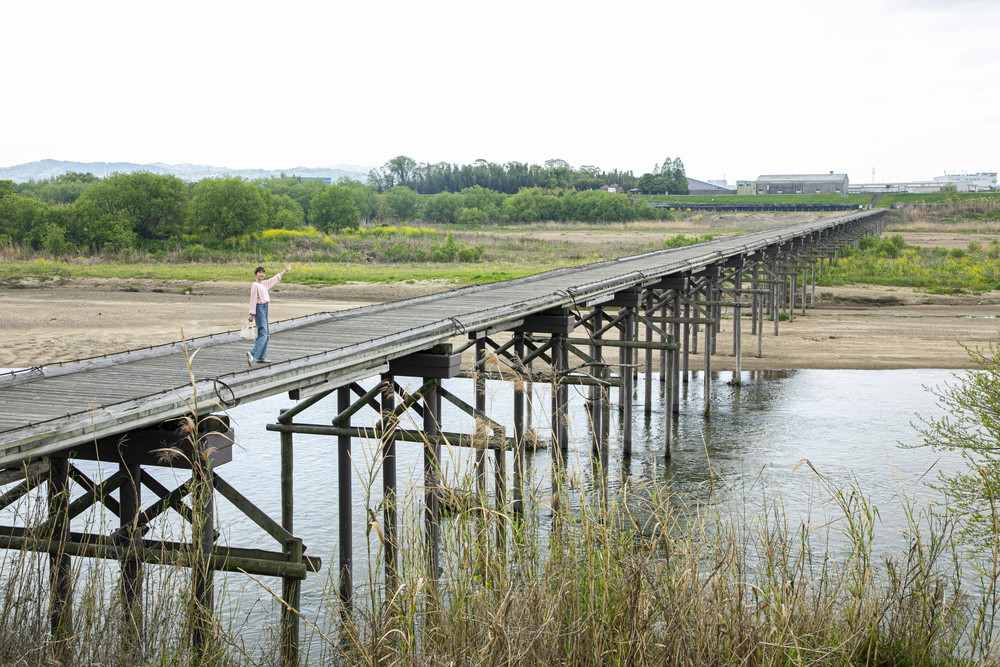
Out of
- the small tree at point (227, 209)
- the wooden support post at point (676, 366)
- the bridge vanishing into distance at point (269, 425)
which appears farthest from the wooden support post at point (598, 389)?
the small tree at point (227, 209)

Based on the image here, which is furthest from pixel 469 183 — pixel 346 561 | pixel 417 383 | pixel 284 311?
pixel 346 561

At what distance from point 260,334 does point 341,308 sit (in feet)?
98.5

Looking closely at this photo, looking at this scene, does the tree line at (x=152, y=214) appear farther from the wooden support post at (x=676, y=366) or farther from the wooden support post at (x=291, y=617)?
the wooden support post at (x=291, y=617)

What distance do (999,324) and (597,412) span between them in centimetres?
2747

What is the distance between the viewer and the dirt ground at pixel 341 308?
3025cm

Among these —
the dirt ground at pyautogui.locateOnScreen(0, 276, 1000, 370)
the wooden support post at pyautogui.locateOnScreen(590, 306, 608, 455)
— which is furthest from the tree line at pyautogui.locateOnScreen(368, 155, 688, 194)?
the wooden support post at pyautogui.locateOnScreen(590, 306, 608, 455)

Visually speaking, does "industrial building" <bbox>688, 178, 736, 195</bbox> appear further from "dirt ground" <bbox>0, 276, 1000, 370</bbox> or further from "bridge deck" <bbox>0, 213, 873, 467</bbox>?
"bridge deck" <bbox>0, 213, 873, 467</bbox>

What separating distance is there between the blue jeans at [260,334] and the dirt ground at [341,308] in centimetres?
1978

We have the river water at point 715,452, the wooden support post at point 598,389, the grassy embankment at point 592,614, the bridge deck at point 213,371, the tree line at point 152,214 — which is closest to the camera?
the grassy embankment at point 592,614

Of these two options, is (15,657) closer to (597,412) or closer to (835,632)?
(835,632)

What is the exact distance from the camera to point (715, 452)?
19438 millimetres

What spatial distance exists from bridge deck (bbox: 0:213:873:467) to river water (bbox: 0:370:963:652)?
1464 millimetres

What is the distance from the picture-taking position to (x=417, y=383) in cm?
2209

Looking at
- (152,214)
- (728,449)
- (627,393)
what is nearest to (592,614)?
(627,393)
